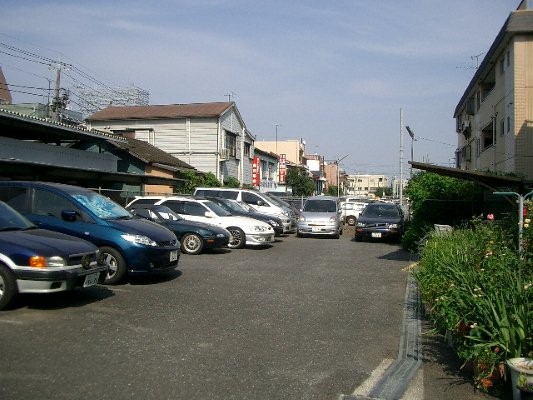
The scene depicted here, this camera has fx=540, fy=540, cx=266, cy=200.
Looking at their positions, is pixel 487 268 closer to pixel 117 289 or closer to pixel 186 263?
pixel 117 289

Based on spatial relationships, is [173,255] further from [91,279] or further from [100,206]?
[91,279]

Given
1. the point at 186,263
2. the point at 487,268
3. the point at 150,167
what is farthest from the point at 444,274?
the point at 150,167

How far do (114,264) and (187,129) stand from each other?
97.8 feet

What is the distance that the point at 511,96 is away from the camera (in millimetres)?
24719

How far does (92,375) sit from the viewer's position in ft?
16.3

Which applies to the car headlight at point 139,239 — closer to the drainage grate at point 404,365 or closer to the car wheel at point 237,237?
the drainage grate at point 404,365

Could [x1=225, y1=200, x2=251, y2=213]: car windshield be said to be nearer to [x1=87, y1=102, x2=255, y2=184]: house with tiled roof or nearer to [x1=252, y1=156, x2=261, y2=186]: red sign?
[x1=87, y1=102, x2=255, y2=184]: house with tiled roof

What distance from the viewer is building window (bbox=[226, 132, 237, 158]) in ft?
132

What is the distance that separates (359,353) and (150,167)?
26591mm

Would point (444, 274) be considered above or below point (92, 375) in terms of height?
above

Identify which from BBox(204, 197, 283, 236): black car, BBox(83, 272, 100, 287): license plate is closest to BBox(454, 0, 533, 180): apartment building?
BBox(204, 197, 283, 236): black car

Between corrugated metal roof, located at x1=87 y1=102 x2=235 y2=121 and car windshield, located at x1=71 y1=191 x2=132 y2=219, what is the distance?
27711 mm

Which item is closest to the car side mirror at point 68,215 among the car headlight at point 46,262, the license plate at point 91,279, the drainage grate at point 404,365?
the license plate at point 91,279

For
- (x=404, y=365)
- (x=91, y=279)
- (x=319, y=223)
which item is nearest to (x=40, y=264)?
(x=91, y=279)
